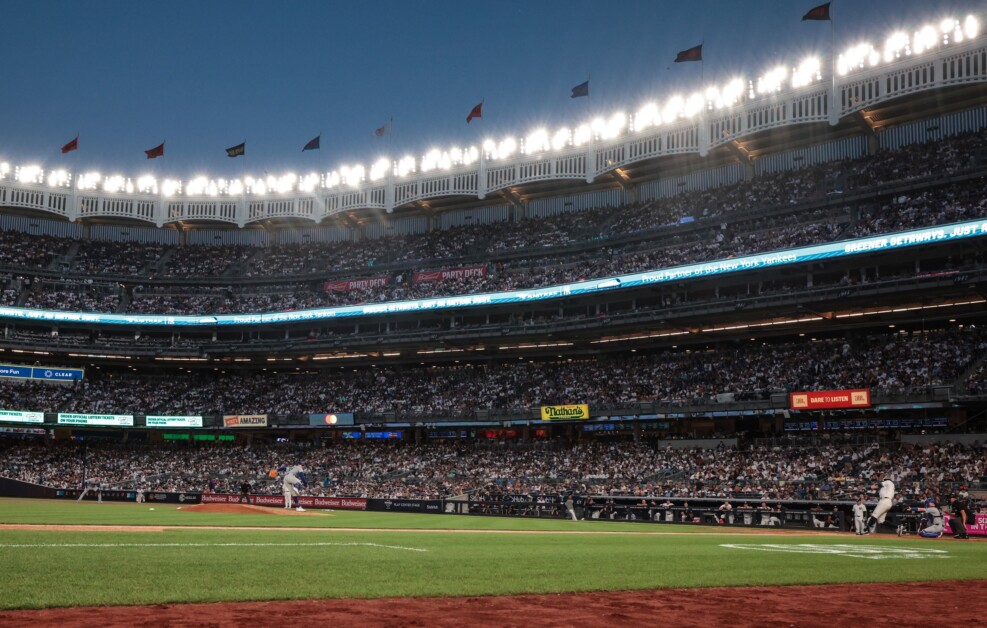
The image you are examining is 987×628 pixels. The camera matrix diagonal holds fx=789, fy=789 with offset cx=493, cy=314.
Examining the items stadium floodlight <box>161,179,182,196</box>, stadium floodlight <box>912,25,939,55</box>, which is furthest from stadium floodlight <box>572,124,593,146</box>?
stadium floodlight <box>161,179,182,196</box>

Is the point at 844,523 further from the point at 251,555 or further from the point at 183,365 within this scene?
the point at 183,365

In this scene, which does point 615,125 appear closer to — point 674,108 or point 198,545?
point 674,108

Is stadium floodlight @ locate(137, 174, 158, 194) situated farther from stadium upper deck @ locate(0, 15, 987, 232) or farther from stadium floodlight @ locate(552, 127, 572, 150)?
stadium floodlight @ locate(552, 127, 572, 150)

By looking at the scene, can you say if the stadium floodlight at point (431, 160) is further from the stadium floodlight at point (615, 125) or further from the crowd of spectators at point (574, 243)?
the stadium floodlight at point (615, 125)

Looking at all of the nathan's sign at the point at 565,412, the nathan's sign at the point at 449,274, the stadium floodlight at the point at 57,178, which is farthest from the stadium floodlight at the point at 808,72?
Result: the stadium floodlight at the point at 57,178

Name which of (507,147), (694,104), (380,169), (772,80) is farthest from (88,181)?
(772,80)
